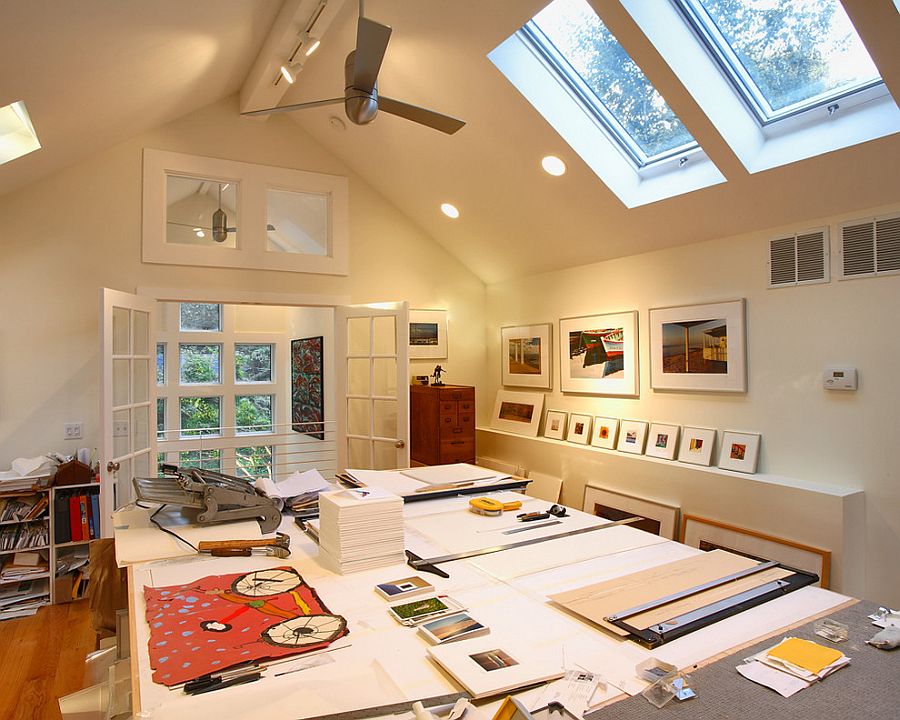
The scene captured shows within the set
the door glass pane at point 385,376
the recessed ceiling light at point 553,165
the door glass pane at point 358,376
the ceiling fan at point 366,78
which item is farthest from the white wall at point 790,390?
the ceiling fan at point 366,78

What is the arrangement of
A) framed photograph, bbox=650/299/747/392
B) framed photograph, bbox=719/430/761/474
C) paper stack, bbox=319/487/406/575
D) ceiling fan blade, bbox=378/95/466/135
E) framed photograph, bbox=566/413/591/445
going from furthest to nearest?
framed photograph, bbox=566/413/591/445
framed photograph, bbox=650/299/747/392
framed photograph, bbox=719/430/761/474
ceiling fan blade, bbox=378/95/466/135
paper stack, bbox=319/487/406/575

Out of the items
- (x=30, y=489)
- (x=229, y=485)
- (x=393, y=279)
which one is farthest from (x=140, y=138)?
(x=229, y=485)

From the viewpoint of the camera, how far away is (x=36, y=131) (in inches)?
130

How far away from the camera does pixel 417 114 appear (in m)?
2.70

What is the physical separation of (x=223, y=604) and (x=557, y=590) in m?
0.91

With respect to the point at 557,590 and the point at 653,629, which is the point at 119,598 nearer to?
the point at 557,590

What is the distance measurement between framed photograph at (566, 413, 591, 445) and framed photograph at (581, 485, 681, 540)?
1.31 ft

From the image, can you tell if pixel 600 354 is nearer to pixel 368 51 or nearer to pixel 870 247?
pixel 870 247

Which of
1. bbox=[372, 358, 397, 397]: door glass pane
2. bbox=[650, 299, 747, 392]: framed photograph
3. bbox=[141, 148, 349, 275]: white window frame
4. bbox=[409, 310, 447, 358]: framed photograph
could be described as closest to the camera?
bbox=[650, 299, 747, 392]: framed photograph

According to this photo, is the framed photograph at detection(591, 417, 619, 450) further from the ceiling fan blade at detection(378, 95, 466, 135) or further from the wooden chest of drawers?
the ceiling fan blade at detection(378, 95, 466, 135)

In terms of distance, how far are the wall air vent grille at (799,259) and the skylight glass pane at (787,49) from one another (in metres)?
0.68

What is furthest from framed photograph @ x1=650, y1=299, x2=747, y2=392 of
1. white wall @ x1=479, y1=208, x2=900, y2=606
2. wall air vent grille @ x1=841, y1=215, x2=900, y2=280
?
wall air vent grille @ x1=841, y1=215, x2=900, y2=280

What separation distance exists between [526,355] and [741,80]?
280 cm

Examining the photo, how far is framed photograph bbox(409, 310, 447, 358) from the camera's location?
219 inches
